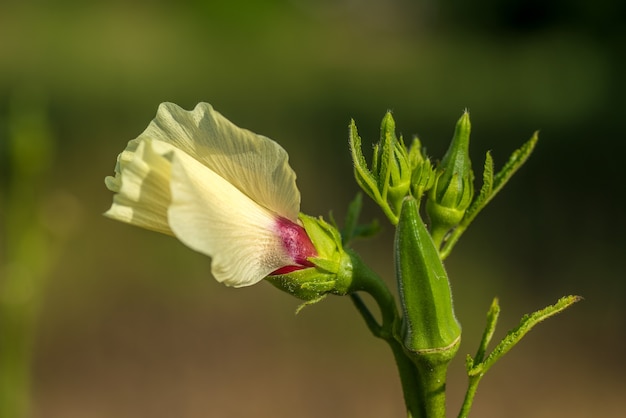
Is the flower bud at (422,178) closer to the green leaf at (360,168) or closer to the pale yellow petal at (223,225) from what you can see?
the green leaf at (360,168)

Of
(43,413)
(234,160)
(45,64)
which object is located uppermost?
(234,160)

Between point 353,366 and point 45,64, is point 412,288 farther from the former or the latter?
point 45,64

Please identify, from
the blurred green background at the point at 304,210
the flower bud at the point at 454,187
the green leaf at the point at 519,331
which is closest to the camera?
the green leaf at the point at 519,331

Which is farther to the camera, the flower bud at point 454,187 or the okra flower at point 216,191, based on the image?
the flower bud at point 454,187

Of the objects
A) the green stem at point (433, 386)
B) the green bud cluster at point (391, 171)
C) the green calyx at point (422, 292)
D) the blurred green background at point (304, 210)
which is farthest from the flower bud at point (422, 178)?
the blurred green background at point (304, 210)

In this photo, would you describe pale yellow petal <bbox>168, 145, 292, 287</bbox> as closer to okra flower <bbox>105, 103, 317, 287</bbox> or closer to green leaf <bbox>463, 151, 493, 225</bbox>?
okra flower <bbox>105, 103, 317, 287</bbox>

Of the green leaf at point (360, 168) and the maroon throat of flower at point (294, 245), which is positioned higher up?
the green leaf at point (360, 168)

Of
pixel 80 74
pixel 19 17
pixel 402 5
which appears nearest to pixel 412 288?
pixel 80 74
